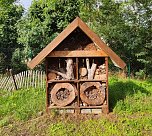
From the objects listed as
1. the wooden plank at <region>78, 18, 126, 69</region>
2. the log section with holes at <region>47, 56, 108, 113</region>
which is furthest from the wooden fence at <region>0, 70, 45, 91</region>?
the wooden plank at <region>78, 18, 126, 69</region>

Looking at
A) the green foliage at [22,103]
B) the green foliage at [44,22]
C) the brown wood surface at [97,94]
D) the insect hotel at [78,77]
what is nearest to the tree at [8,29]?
the green foliage at [44,22]

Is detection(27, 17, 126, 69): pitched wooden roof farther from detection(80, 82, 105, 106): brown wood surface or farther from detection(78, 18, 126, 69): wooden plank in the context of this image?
detection(80, 82, 105, 106): brown wood surface

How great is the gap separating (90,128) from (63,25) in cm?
Answer: 963

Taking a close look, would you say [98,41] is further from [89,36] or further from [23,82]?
[23,82]

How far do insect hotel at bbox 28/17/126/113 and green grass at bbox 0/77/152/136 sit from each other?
423 mm

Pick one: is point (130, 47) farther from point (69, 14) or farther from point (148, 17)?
point (69, 14)

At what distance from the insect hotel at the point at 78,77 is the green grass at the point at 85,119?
42cm

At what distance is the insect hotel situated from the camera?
10.1 metres

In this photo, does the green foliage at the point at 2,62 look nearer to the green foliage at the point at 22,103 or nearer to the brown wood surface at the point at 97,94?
the green foliage at the point at 22,103

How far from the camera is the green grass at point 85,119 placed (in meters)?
9.09

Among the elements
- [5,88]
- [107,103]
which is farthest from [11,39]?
[107,103]

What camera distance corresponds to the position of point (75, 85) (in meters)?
10.3

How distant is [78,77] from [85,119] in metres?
1.43

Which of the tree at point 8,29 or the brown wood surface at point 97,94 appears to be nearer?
the brown wood surface at point 97,94
